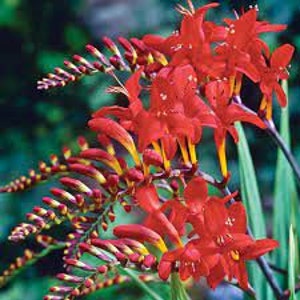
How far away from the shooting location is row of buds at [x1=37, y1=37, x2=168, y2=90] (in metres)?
1.17

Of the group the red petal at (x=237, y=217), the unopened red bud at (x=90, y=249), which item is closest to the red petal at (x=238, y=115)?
the red petal at (x=237, y=217)

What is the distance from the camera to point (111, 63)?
1.21 m

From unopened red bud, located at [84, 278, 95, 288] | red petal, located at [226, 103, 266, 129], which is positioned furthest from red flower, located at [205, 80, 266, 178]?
unopened red bud, located at [84, 278, 95, 288]

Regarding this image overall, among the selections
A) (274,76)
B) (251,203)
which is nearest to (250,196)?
(251,203)

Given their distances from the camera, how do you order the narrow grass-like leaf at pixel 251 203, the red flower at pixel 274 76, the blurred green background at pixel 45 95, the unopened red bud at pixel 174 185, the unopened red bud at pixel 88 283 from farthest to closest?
the blurred green background at pixel 45 95, the narrow grass-like leaf at pixel 251 203, the red flower at pixel 274 76, the unopened red bud at pixel 174 185, the unopened red bud at pixel 88 283

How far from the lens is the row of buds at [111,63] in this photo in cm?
117

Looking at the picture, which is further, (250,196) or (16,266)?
(250,196)

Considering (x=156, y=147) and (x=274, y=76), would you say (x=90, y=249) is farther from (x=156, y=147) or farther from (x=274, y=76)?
(x=274, y=76)

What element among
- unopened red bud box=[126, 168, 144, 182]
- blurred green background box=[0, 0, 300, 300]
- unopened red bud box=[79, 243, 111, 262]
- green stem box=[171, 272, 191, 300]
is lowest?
green stem box=[171, 272, 191, 300]

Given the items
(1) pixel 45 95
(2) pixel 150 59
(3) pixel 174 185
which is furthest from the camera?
(1) pixel 45 95

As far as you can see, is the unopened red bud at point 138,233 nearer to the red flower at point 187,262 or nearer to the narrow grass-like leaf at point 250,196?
the red flower at point 187,262

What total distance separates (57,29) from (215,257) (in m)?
1.52

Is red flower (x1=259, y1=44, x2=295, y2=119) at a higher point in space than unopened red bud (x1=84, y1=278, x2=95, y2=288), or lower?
higher

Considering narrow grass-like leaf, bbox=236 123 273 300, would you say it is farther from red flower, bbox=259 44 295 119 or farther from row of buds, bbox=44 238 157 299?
row of buds, bbox=44 238 157 299
